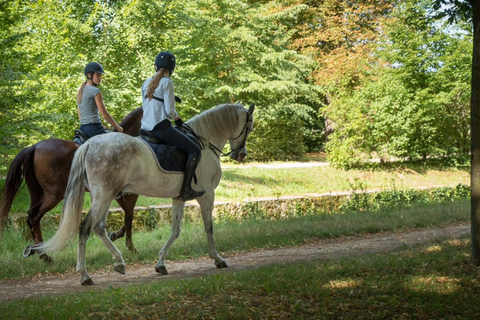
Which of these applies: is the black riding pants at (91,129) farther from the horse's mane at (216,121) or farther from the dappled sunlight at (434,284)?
the dappled sunlight at (434,284)

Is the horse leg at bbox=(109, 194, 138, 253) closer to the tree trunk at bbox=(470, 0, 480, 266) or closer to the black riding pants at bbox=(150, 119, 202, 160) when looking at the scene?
the black riding pants at bbox=(150, 119, 202, 160)

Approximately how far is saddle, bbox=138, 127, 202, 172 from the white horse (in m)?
0.10

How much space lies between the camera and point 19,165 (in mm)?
8344

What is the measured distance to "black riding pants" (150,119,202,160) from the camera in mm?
7539

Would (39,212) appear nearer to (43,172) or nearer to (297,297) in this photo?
(43,172)

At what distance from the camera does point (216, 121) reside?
27.4 ft

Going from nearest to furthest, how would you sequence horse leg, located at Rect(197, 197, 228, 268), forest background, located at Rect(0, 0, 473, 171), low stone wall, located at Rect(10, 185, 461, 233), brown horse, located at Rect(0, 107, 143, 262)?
horse leg, located at Rect(197, 197, 228, 268)
brown horse, located at Rect(0, 107, 143, 262)
low stone wall, located at Rect(10, 185, 461, 233)
forest background, located at Rect(0, 0, 473, 171)

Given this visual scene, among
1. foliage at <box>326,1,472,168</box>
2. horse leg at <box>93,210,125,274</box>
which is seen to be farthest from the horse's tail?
foliage at <box>326,1,472,168</box>

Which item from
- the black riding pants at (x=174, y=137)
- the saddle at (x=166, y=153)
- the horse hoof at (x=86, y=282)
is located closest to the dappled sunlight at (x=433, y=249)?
the black riding pants at (x=174, y=137)

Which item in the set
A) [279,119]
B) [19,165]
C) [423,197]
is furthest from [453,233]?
[279,119]

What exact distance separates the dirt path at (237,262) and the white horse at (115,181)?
288 mm

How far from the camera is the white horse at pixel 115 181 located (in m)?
6.72

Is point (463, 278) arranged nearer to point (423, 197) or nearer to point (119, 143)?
point (119, 143)

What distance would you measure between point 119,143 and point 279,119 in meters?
21.7
